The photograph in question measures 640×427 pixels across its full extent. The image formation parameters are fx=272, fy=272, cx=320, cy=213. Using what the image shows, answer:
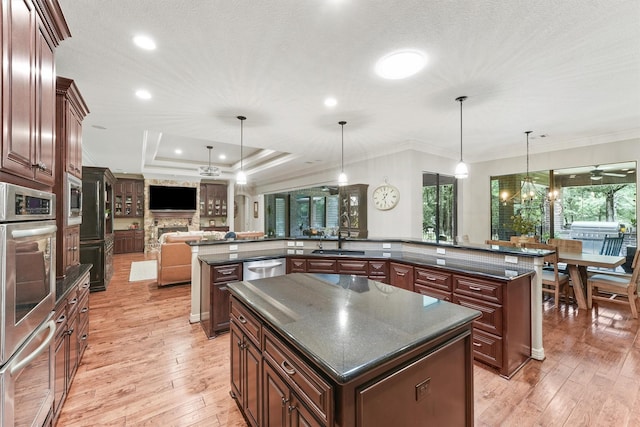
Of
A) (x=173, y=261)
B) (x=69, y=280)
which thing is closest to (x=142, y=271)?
(x=173, y=261)

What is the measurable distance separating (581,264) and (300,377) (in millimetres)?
4505

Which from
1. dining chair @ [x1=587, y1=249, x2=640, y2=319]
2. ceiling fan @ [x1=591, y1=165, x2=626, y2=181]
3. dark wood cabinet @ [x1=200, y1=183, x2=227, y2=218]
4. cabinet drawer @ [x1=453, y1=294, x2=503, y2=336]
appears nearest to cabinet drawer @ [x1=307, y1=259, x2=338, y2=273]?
cabinet drawer @ [x1=453, y1=294, x2=503, y2=336]

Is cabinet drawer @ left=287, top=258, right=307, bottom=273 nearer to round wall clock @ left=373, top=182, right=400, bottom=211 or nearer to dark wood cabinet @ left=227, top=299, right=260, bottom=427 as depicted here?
dark wood cabinet @ left=227, top=299, right=260, bottom=427

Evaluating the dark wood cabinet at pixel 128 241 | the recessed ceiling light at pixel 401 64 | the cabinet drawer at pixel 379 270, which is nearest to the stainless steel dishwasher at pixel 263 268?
the cabinet drawer at pixel 379 270

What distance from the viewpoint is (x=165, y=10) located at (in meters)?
1.77

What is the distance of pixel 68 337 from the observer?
2.07 metres

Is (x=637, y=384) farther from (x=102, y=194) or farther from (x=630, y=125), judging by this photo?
(x=102, y=194)

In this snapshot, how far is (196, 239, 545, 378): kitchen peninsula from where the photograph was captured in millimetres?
2451

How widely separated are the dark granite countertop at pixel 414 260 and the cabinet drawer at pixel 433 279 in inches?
2.6

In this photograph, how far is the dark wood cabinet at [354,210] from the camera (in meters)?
5.87

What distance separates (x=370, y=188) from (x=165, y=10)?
4653 mm

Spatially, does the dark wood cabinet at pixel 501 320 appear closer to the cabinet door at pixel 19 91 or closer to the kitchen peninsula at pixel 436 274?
the kitchen peninsula at pixel 436 274

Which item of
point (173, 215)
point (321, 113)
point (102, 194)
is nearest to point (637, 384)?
point (321, 113)

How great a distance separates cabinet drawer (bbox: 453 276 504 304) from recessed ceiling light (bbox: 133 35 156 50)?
3377 mm
